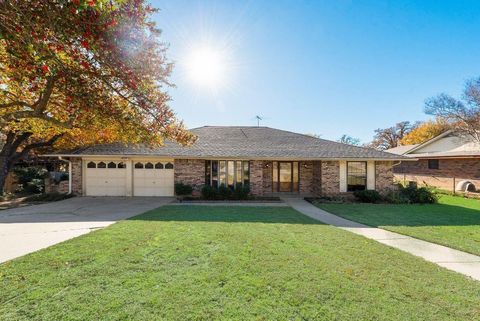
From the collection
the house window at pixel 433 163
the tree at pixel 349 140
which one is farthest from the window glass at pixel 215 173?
the tree at pixel 349 140

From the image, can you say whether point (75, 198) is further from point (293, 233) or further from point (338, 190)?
point (338, 190)

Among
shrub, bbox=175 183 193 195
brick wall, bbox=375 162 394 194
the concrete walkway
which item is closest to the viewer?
the concrete walkway

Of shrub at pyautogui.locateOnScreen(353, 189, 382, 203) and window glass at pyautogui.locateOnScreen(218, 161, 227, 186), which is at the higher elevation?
window glass at pyautogui.locateOnScreen(218, 161, 227, 186)

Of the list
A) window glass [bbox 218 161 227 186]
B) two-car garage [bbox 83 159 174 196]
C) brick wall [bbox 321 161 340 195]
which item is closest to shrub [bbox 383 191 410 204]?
brick wall [bbox 321 161 340 195]

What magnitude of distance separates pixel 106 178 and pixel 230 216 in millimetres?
9010

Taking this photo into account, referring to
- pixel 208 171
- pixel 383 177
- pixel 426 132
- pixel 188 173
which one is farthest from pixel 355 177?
pixel 426 132

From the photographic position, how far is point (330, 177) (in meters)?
13.4

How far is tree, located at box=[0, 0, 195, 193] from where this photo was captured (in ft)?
9.62

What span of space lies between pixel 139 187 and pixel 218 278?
11.3 m

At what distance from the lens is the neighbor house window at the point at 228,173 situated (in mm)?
13844

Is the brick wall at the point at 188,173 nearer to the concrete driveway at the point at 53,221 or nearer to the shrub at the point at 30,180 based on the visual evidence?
the concrete driveway at the point at 53,221

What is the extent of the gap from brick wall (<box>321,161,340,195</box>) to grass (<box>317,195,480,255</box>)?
2.04m

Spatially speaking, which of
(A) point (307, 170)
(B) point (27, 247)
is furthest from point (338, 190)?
(B) point (27, 247)

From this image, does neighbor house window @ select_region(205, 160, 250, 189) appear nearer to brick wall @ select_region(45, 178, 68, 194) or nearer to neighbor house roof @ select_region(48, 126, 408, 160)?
neighbor house roof @ select_region(48, 126, 408, 160)
